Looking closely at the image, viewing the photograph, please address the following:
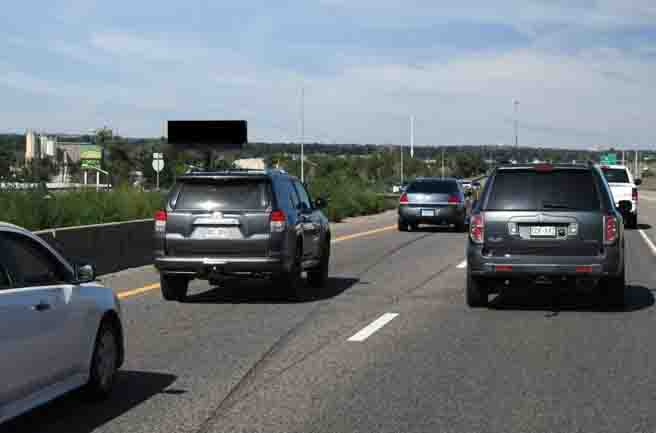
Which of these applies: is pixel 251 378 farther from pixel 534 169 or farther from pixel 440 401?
pixel 534 169

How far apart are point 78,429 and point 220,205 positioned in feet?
24.0

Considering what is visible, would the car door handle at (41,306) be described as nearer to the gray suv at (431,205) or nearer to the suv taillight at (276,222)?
the suv taillight at (276,222)

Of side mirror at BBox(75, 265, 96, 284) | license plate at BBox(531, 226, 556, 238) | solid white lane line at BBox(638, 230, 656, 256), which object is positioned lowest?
solid white lane line at BBox(638, 230, 656, 256)

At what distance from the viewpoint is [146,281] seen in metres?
17.7

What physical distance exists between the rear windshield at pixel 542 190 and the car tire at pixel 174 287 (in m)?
4.20

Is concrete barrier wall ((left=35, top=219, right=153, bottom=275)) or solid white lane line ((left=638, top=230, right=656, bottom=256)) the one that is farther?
solid white lane line ((left=638, top=230, right=656, bottom=256))

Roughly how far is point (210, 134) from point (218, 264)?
43149 mm

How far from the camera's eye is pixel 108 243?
1917 cm

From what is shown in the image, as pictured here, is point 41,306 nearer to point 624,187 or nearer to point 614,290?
point 614,290

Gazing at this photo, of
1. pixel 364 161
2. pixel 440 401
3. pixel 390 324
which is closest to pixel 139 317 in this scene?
pixel 390 324

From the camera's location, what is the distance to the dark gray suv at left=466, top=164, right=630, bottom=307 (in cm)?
1327

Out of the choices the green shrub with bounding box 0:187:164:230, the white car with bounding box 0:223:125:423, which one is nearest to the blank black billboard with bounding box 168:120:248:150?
the green shrub with bounding box 0:187:164:230

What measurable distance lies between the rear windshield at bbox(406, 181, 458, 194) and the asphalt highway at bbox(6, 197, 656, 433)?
17472 mm

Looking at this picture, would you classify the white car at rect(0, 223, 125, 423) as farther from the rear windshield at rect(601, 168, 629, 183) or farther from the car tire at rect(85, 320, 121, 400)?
the rear windshield at rect(601, 168, 629, 183)
